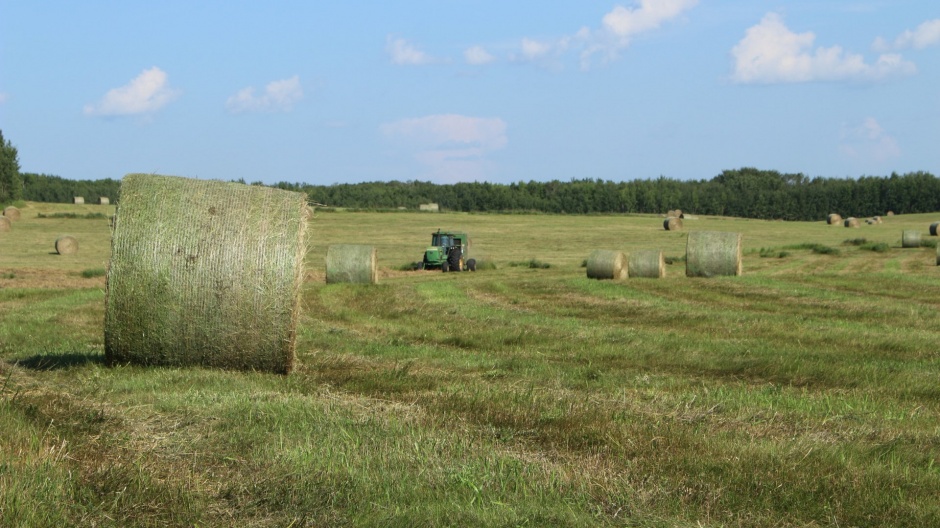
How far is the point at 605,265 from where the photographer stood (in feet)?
88.6

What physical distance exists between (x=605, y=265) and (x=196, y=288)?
18516 mm

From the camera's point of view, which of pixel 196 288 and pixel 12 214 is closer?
pixel 196 288

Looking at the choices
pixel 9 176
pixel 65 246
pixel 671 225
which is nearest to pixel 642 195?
pixel 671 225

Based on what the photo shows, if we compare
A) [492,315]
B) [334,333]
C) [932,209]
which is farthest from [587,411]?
[932,209]

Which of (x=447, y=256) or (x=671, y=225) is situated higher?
(x=671, y=225)

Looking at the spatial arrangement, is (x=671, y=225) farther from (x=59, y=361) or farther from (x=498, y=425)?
(x=498, y=425)

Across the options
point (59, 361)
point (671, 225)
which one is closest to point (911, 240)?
point (671, 225)

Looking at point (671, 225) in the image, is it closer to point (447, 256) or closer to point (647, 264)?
point (447, 256)

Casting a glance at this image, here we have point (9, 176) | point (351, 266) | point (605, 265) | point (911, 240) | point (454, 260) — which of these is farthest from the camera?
point (9, 176)

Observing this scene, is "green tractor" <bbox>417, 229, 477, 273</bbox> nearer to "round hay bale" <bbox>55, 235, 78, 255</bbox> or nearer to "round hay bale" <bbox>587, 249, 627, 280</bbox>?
"round hay bale" <bbox>587, 249, 627, 280</bbox>

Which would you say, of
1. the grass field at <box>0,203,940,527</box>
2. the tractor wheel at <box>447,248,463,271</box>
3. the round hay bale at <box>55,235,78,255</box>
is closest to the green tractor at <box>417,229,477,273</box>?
the tractor wheel at <box>447,248,463,271</box>

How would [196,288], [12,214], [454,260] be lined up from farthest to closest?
[12,214] → [454,260] → [196,288]

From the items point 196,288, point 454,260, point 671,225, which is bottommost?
point 454,260

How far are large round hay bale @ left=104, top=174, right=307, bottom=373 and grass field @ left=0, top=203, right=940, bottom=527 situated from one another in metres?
0.28
